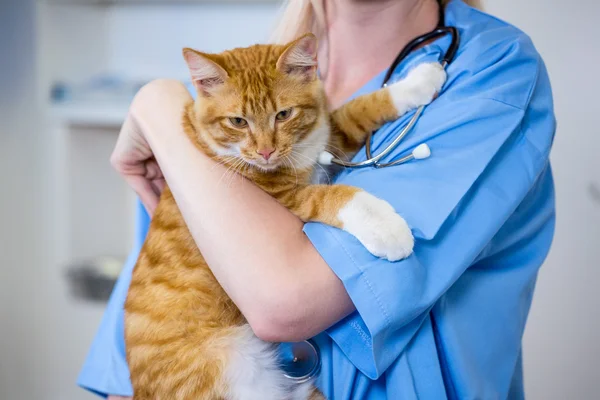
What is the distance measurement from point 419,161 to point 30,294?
2407 mm

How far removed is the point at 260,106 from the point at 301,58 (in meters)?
0.14

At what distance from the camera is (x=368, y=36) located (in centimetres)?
137

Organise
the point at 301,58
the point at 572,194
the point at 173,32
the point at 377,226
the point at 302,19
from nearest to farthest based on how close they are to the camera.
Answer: the point at 377,226 → the point at 301,58 → the point at 302,19 → the point at 572,194 → the point at 173,32

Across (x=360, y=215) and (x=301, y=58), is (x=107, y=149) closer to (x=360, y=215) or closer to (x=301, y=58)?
(x=301, y=58)

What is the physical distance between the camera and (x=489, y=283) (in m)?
1.05

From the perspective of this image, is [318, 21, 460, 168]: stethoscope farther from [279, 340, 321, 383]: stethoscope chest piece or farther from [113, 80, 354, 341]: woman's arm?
[279, 340, 321, 383]: stethoscope chest piece

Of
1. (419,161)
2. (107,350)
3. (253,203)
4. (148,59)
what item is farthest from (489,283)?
(148,59)

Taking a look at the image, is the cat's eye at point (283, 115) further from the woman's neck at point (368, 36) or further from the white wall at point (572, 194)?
the white wall at point (572, 194)

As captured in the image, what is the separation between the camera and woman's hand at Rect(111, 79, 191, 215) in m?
1.17

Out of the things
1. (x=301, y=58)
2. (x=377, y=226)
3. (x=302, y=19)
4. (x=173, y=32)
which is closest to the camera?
(x=377, y=226)

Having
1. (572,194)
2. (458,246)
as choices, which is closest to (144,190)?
(458,246)

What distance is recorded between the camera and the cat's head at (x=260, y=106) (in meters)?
1.15

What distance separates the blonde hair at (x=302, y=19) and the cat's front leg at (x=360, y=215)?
1.80ft

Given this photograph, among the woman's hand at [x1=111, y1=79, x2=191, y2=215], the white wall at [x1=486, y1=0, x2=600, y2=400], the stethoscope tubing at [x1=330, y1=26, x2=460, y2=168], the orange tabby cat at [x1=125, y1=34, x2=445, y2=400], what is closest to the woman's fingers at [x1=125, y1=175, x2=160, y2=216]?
the woman's hand at [x1=111, y1=79, x2=191, y2=215]
